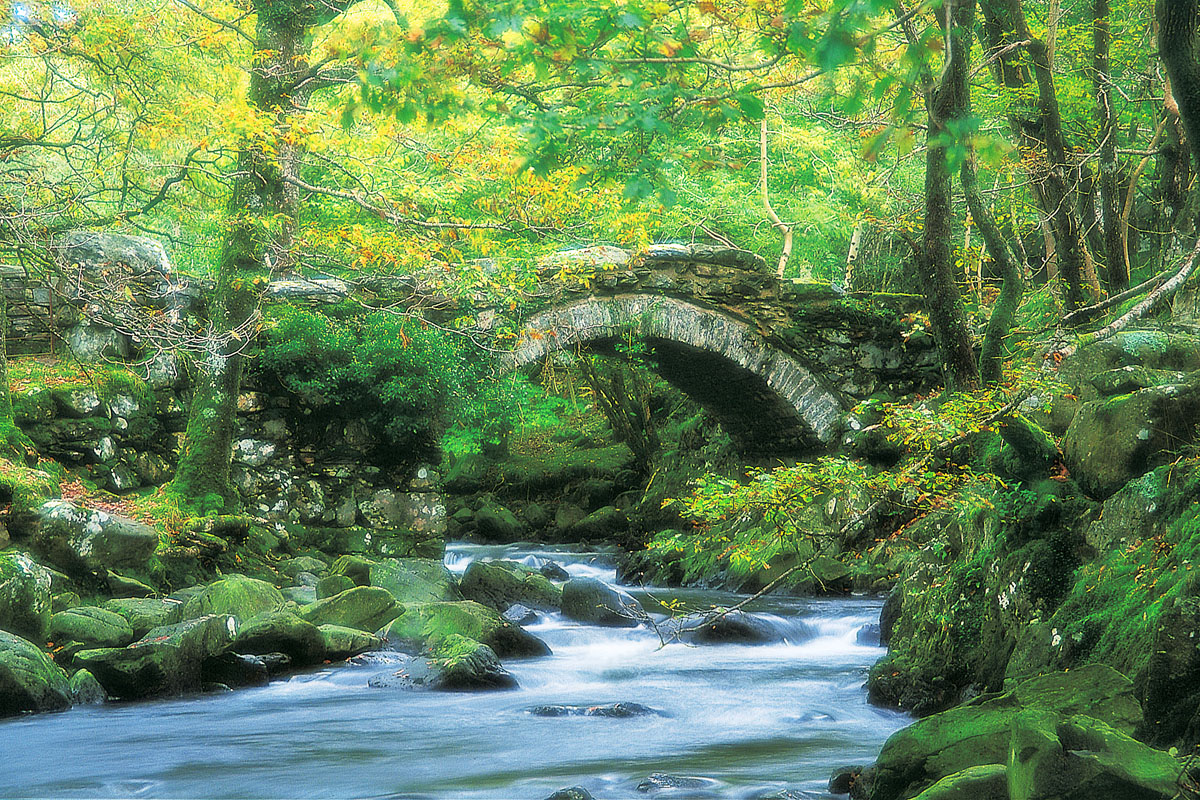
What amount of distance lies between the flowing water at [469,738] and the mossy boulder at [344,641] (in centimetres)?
19

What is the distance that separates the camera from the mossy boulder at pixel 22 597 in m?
6.87

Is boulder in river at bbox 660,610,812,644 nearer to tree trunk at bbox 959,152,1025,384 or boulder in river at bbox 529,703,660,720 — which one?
boulder in river at bbox 529,703,660,720

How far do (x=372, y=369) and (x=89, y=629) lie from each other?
579 cm

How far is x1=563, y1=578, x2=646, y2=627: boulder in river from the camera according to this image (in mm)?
9961

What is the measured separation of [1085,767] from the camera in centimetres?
322

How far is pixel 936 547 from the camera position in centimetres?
674

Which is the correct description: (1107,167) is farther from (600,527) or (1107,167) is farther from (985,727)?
(600,527)

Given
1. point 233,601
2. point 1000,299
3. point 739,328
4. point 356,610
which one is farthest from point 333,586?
point 739,328

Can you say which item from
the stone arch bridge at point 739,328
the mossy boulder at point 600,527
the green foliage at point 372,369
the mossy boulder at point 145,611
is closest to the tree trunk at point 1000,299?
the mossy boulder at point 145,611

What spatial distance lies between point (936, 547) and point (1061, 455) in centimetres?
125

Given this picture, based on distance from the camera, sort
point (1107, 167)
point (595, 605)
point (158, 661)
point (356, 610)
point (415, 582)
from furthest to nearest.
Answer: point (595, 605)
point (415, 582)
point (356, 610)
point (1107, 167)
point (158, 661)

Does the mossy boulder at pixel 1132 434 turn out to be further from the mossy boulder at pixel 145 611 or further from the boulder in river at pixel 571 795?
the mossy boulder at pixel 145 611

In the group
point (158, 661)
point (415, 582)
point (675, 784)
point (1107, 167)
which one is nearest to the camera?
point (675, 784)

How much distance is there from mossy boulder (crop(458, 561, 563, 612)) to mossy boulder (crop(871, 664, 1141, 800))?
22.1 ft
